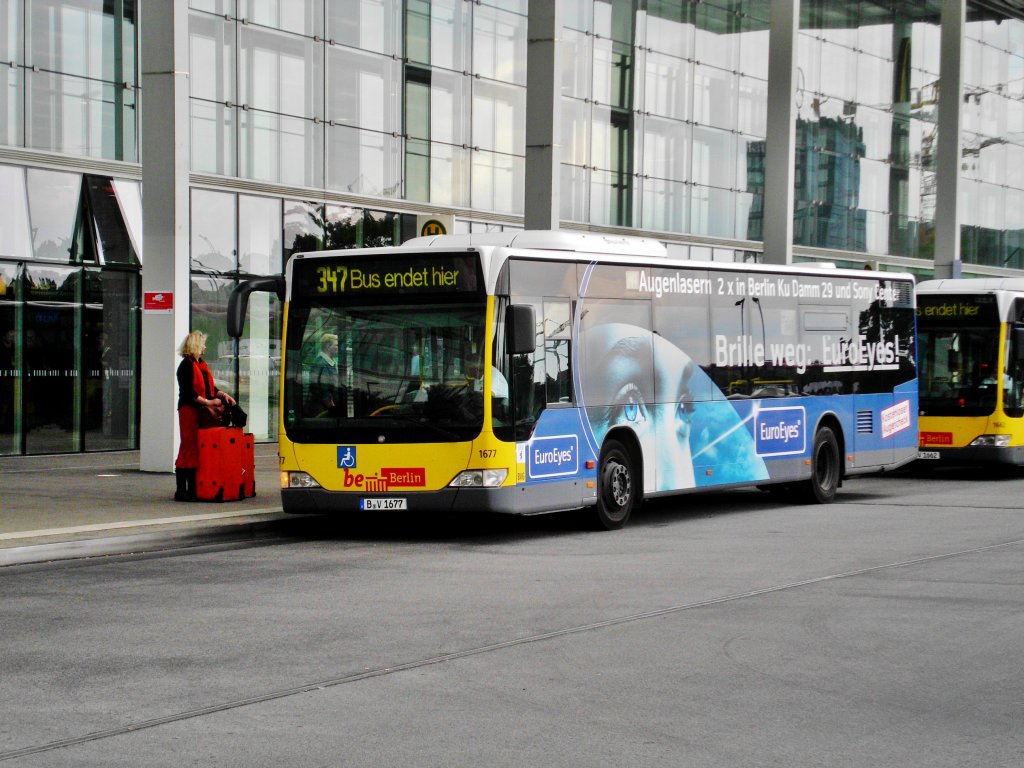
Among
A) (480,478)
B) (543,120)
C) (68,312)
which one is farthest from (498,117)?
(480,478)

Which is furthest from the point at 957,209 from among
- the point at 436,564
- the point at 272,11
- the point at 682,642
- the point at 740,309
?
the point at 682,642

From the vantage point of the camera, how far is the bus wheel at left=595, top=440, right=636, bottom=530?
15617 millimetres

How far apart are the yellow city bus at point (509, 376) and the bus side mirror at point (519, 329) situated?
0.05 feet

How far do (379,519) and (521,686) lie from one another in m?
9.81

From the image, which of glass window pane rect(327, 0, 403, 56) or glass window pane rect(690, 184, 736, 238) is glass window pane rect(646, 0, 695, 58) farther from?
glass window pane rect(327, 0, 403, 56)

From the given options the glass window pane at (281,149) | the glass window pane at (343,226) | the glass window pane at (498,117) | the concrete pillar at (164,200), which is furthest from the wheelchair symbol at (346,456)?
the glass window pane at (498,117)

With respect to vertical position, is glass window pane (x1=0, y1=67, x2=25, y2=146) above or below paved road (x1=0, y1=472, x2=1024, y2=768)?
above

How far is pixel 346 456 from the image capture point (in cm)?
1469

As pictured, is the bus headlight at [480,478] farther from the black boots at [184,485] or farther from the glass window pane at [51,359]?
the glass window pane at [51,359]

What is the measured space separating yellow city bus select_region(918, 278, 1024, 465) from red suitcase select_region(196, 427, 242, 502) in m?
11.4

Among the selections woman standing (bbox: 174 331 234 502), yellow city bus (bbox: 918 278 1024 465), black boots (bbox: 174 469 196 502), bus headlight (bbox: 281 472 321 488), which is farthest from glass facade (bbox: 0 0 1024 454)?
bus headlight (bbox: 281 472 321 488)

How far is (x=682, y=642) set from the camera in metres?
8.85

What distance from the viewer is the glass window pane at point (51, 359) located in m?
24.1

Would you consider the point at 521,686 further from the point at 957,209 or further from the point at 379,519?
the point at 957,209
